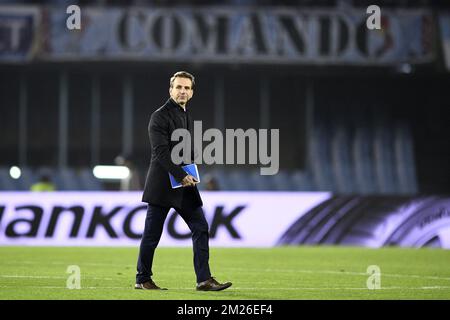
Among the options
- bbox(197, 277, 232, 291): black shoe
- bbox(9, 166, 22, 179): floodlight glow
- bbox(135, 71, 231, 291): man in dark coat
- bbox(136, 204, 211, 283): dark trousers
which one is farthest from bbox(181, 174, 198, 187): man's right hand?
bbox(9, 166, 22, 179): floodlight glow

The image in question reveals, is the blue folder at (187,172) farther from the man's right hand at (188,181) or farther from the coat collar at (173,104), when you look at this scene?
the coat collar at (173,104)

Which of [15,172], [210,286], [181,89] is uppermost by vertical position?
[15,172]

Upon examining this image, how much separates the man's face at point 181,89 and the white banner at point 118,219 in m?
11.2

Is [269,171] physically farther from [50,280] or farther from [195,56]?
[50,280]

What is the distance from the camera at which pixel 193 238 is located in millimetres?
11891

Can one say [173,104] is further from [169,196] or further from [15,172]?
[15,172]

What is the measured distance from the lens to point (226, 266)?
1698 centimetres

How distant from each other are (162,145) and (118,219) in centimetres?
1164

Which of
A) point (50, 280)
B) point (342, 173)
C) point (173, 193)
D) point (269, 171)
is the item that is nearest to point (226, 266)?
point (50, 280)

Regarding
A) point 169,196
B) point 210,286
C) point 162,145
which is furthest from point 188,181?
point 210,286

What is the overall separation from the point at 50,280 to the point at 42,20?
17448 millimetres

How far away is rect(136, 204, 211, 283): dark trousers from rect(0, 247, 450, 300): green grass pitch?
271 millimetres

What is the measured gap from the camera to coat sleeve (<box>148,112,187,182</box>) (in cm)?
1166

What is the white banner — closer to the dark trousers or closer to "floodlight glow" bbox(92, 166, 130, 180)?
"floodlight glow" bbox(92, 166, 130, 180)
